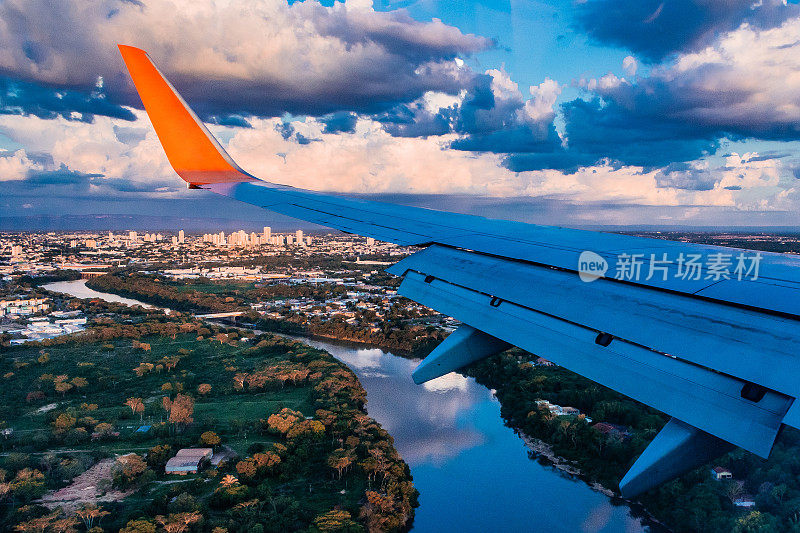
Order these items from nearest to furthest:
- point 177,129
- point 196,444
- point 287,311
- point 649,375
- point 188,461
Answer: point 649,375, point 177,129, point 188,461, point 196,444, point 287,311

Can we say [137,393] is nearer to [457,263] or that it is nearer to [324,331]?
[324,331]

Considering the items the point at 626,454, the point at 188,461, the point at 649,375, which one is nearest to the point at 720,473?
the point at 626,454

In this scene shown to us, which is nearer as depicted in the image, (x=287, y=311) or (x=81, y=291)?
(x=287, y=311)

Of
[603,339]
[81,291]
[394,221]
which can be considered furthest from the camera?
[81,291]

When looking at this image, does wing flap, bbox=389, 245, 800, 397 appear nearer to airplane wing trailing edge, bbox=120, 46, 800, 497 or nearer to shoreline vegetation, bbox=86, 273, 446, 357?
airplane wing trailing edge, bbox=120, 46, 800, 497

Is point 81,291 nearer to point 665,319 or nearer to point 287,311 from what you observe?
point 287,311

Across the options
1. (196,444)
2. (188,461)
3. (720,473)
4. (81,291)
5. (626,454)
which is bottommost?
(81,291)

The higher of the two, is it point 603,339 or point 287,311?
point 603,339

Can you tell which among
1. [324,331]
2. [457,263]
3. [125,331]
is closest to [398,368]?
[324,331]
